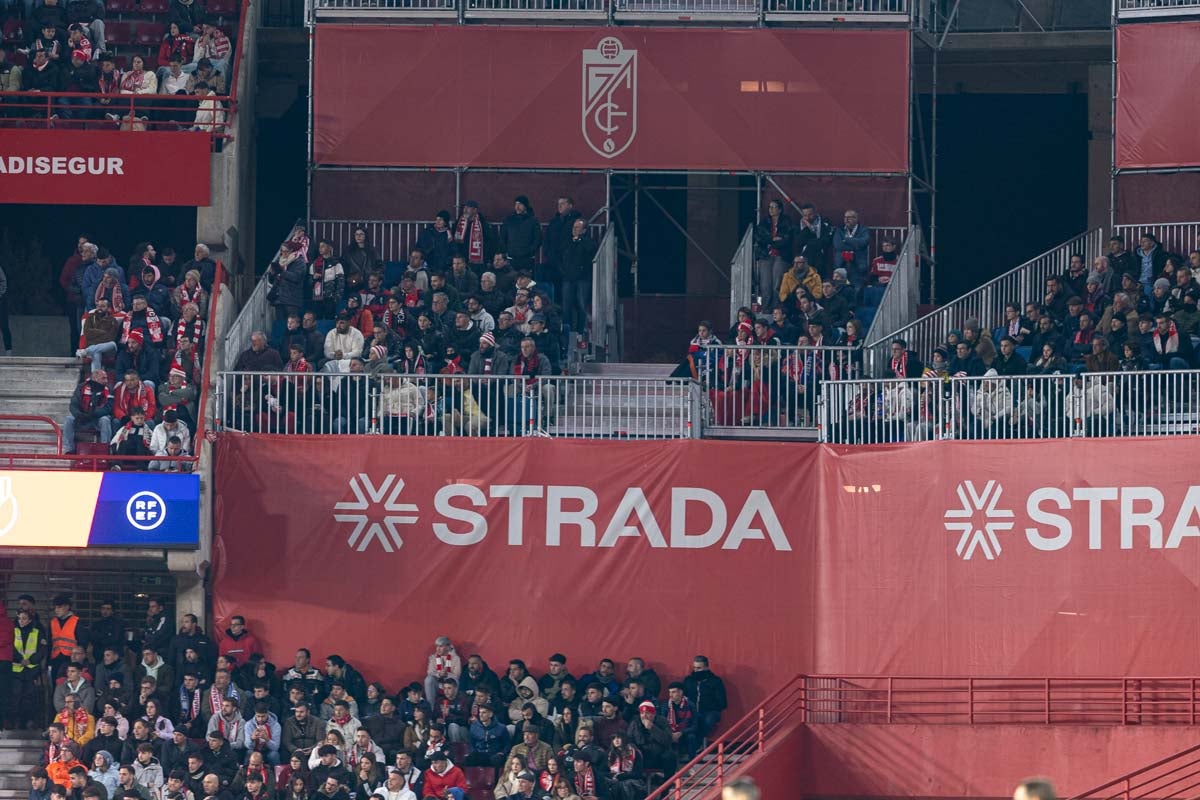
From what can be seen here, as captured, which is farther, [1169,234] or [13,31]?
[13,31]

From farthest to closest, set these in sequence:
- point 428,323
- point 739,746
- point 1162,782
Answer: point 428,323 < point 739,746 < point 1162,782

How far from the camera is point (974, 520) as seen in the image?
90.4ft

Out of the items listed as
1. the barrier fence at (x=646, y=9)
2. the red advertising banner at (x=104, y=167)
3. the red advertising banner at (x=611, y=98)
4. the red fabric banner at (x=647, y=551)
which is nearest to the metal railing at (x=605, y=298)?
the red advertising banner at (x=611, y=98)

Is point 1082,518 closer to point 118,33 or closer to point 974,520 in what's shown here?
point 974,520

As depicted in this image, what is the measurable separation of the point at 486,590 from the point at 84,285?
21.4 feet

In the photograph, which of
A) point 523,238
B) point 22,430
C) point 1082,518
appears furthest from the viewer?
point 523,238

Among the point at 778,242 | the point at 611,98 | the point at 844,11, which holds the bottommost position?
the point at 778,242

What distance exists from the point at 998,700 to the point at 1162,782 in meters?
2.16

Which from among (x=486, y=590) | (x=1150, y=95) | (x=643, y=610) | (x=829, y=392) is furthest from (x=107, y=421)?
(x=1150, y=95)

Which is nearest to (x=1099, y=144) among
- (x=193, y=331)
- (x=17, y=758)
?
(x=193, y=331)

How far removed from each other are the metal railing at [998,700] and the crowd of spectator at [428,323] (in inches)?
194

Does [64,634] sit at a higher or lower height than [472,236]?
lower

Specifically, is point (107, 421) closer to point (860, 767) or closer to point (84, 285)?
point (84, 285)

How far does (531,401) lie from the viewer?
2864cm
